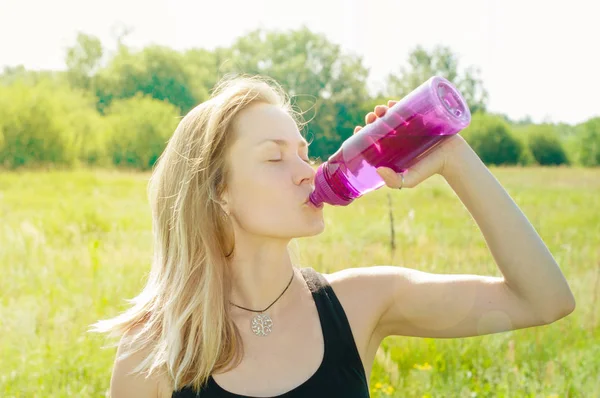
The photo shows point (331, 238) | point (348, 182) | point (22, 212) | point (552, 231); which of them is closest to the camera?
point (348, 182)

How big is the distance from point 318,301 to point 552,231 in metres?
8.04

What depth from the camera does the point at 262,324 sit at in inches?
72.9

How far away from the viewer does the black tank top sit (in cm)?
165

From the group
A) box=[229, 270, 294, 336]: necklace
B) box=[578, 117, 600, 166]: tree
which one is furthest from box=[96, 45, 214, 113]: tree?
box=[229, 270, 294, 336]: necklace

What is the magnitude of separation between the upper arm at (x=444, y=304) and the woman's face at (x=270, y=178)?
0.26 metres

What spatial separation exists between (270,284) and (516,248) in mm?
700

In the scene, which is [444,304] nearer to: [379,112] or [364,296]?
[364,296]

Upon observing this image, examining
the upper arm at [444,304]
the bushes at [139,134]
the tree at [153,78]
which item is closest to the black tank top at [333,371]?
the upper arm at [444,304]

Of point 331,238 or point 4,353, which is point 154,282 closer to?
point 4,353

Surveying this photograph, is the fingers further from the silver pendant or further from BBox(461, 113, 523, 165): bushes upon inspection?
BBox(461, 113, 523, 165): bushes

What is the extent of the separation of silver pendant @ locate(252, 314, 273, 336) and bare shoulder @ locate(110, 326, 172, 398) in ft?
0.91

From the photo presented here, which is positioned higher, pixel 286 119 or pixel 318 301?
pixel 286 119

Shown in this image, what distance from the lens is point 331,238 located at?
786 centimetres

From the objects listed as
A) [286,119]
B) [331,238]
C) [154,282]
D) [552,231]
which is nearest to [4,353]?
[154,282]
